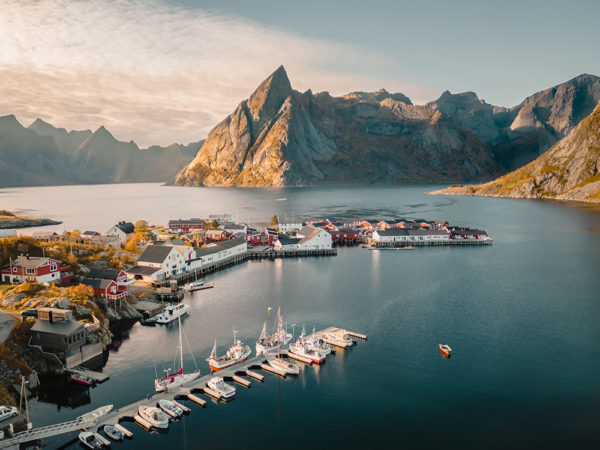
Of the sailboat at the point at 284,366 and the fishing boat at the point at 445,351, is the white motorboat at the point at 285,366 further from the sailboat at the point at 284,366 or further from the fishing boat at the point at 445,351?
the fishing boat at the point at 445,351

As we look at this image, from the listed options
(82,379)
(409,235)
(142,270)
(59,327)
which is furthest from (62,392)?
(409,235)

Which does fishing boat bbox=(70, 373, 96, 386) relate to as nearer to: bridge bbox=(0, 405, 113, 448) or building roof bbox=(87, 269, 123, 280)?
bridge bbox=(0, 405, 113, 448)

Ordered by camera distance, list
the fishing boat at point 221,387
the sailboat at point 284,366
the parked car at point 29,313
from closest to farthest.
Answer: the fishing boat at point 221,387
the sailboat at point 284,366
the parked car at point 29,313

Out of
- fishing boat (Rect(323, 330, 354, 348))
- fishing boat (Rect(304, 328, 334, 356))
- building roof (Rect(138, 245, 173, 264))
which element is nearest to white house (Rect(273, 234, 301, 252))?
building roof (Rect(138, 245, 173, 264))

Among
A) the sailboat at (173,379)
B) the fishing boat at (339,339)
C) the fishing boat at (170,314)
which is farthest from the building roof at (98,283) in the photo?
the fishing boat at (339,339)

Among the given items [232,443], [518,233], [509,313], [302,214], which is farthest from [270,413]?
[302,214]

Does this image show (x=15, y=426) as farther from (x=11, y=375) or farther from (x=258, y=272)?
(x=258, y=272)

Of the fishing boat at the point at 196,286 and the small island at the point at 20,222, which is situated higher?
the small island at the point at 20,222
